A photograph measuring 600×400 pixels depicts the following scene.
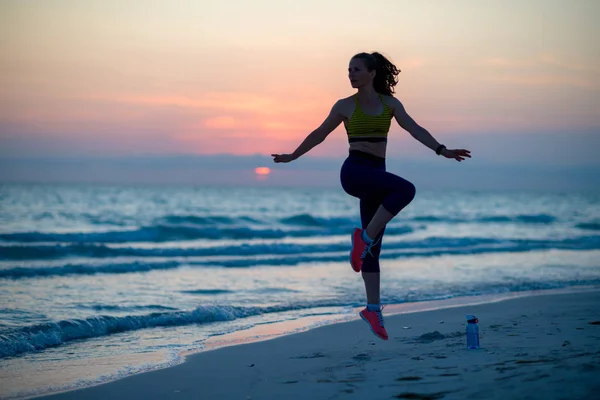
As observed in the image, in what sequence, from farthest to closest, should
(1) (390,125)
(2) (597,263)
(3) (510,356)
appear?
(2) (597,263), (1) (390,125), (3) (510,356)

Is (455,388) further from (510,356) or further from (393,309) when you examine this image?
(393,309)

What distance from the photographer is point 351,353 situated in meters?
6.00

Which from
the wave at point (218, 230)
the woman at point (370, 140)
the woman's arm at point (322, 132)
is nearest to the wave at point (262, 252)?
the wave at point (218, 230)

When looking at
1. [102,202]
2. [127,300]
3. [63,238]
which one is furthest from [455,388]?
[102,202]

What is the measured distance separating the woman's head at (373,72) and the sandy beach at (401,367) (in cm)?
214

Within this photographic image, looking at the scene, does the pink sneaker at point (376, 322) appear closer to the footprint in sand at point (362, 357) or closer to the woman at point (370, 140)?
the footprint in sand at point (362, 357)

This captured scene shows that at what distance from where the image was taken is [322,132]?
540 cm

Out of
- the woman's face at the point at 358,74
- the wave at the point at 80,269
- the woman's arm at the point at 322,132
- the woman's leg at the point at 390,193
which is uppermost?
the woman's face at the point at 358,74

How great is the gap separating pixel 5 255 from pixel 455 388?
17.8 metres

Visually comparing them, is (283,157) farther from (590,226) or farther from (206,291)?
(590,226)

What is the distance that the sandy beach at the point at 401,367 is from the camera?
4.06m

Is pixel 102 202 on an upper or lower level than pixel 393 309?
upper

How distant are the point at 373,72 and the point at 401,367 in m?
2.24

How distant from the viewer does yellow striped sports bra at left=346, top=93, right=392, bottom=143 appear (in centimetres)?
527
